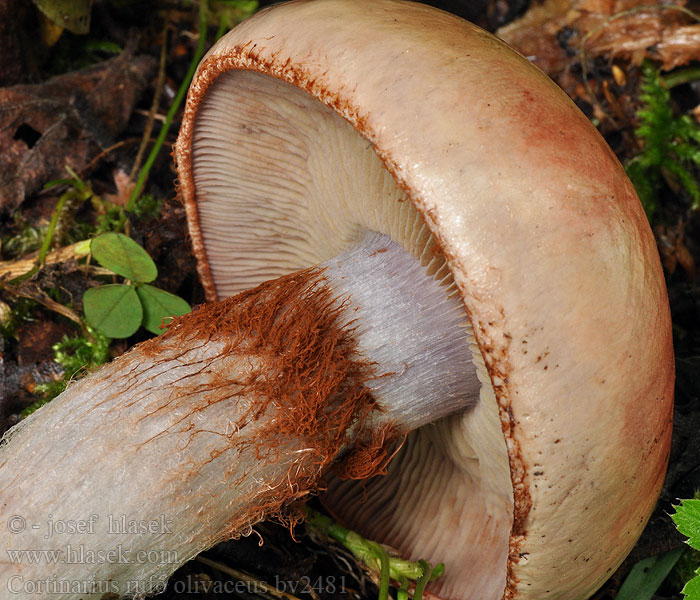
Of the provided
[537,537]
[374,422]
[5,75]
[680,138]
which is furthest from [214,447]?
[680,138]

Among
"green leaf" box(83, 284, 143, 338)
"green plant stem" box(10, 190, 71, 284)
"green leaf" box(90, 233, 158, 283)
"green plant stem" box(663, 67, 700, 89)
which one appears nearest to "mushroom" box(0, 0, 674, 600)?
→ "green leaf" box(90, 233, 158, 283)

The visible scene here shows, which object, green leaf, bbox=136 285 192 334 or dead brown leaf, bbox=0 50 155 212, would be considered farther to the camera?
dead brown leaf, bbox=0 50 155 212

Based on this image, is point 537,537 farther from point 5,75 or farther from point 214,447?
point 5,75

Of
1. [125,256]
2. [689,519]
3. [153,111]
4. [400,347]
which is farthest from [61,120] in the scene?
[689,519]

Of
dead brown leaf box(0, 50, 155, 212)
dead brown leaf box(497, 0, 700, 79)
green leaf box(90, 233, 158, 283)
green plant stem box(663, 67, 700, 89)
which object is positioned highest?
dead brown leaf box(497, 0, 700, 79)

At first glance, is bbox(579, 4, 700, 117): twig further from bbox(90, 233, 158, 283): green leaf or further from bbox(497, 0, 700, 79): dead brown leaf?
bbox(90, 233, 158, 283): green leaf

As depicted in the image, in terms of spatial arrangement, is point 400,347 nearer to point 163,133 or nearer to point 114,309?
point 114,309

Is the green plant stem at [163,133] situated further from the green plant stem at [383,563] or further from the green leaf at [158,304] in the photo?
the green plant stem at [383,563]
